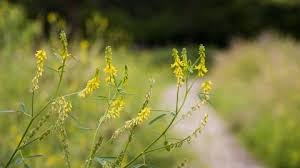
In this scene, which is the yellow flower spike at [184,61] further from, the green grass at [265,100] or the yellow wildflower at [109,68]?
the green grass at [265,100]

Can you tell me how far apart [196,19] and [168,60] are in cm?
618

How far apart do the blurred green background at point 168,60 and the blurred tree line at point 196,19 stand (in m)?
0.04

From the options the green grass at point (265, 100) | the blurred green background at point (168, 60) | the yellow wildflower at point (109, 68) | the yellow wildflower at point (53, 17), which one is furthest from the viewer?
the green grass at point (265, 100)

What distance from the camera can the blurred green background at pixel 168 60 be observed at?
18.8 ft

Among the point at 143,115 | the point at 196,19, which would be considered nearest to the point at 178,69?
the point at 143,115

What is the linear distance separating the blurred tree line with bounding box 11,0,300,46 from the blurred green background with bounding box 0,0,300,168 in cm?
4

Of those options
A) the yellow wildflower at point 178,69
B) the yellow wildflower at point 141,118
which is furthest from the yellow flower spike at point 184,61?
the yellow wildflower at point 141,118

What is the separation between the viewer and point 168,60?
840 inches

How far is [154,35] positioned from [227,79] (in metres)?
13.3

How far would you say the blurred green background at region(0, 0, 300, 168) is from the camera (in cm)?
574

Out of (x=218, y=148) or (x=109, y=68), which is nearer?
(x=109, y=68)

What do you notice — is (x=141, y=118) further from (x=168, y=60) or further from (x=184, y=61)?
(x=168, y=60)

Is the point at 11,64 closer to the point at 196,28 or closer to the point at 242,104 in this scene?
the point at 242,104

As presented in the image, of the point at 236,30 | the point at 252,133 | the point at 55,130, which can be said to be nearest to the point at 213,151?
the point at 252,133
